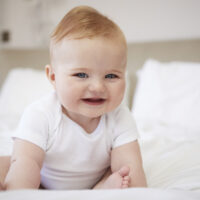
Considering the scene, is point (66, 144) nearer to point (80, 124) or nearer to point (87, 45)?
point (80, 124)

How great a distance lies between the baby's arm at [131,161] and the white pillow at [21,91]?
1.30 meters

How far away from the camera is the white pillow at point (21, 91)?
2.06 meters

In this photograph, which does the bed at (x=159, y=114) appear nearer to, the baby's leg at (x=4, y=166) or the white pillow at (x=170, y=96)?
the white pillow at (x=170, y=96)

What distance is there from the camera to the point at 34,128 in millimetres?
782

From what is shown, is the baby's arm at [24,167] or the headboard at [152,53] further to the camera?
the headboard at [152,53]

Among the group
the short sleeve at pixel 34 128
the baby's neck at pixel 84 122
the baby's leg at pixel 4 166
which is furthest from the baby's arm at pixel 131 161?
the baby's leg at pixel 4 166

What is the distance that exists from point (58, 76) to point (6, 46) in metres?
2.40

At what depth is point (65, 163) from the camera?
2.69ft

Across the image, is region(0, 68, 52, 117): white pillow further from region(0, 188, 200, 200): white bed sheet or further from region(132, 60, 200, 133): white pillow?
region(0, 188, 200, 200): white bed sheet

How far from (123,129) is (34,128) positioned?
296mm

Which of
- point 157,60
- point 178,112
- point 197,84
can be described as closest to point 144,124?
point 178,112

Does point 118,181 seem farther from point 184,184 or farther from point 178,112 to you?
point 178,112

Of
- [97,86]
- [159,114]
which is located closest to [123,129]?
[97,86]

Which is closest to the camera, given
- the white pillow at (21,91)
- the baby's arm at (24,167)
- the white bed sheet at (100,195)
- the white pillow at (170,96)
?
the white bed sheet at (100,195)
